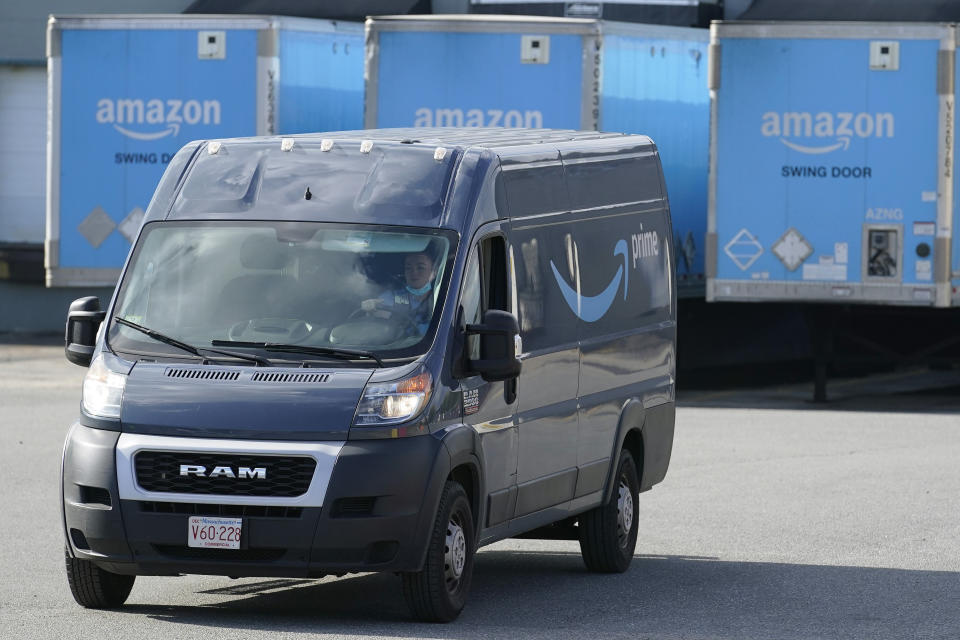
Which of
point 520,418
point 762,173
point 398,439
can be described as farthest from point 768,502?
point 762,173

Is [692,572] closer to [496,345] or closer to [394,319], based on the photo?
[496,345]

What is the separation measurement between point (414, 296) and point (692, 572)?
112 inches

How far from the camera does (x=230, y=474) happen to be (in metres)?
8.59

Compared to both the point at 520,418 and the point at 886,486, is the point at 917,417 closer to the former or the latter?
the point at 886,486

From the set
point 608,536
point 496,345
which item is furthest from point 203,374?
point 608,536

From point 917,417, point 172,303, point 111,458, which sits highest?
point 172,303

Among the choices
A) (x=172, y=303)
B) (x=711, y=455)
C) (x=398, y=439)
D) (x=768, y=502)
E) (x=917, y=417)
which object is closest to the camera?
(x=398, y=439)

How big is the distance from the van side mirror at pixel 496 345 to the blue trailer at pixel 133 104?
43.4 feet

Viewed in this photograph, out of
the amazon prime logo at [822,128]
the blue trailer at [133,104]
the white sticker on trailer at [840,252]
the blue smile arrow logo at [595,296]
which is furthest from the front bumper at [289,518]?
the blue trailer at [133,104]

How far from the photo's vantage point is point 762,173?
69.7 feet

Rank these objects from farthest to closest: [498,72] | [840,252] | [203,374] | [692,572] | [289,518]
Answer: [498,72], [840,252], [692,572], [203,374], [289,518]

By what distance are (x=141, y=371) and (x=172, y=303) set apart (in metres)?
Answer: 0.53

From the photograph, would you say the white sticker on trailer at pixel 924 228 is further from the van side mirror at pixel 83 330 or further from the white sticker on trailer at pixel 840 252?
the van side mirror at pixel 83 330

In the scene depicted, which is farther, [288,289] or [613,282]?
[613,282]
